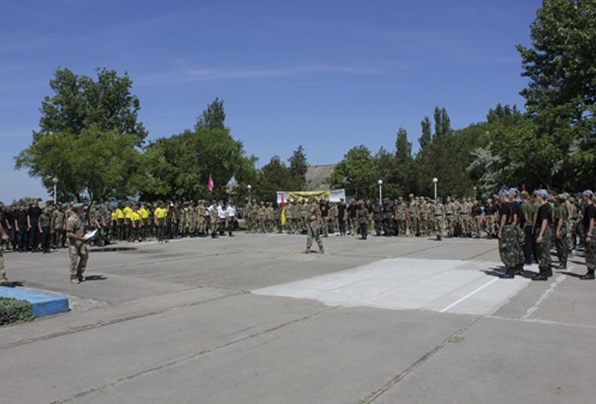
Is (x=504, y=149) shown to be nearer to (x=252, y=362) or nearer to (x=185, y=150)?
(x=185, y=150)

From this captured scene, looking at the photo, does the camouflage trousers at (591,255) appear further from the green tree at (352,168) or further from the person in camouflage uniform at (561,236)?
the green tree at (352,168)

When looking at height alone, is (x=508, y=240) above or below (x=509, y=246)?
above

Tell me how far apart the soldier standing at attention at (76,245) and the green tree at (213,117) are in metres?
45.2

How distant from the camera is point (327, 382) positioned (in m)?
5.18

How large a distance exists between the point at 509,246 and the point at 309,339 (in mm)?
6648

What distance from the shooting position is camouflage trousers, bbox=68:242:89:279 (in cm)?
1168

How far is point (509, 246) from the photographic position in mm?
11570

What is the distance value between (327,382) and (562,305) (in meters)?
5.42

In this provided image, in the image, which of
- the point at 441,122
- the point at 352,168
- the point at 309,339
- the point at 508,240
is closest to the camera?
the point at 309,339

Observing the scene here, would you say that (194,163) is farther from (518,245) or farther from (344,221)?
(518,245)

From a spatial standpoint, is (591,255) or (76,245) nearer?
(591,255)

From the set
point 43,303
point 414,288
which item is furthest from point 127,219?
point 414,288

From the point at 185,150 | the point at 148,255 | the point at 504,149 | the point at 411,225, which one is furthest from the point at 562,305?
the point at 185,150

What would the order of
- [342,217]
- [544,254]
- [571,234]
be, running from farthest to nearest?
[342,217]
[571,234]
[544,254]
